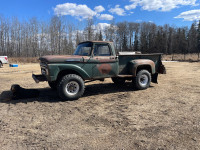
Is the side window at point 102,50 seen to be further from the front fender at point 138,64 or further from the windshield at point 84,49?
the front fender at point 138,64

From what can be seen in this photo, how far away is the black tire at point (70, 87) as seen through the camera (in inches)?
212

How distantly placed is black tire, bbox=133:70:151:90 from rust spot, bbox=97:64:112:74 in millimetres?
1449

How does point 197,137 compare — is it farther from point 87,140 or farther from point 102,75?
point 102,75

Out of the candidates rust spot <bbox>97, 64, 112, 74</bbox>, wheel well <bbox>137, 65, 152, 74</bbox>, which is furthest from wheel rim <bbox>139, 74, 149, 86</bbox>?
rust spot <bbox>97, 64, 112, 74</bbox>

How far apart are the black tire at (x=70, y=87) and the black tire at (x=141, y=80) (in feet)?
8.48

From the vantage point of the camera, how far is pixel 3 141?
304 centimetres

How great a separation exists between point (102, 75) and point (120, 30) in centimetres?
7047

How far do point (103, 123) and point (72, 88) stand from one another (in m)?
2.16

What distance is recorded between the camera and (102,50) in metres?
6.15

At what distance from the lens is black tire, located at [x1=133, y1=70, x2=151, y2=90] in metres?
6.95

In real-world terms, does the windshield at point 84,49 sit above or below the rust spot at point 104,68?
above

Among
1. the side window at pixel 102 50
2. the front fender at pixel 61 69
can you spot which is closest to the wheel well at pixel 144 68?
the side window at pixel 102 50

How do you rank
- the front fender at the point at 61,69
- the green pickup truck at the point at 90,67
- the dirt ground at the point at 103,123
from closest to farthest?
1. the dirt ground at the point at 103,123
2. the front fender at the point at 61,69
3. the green pickup truck at the point at 90,67

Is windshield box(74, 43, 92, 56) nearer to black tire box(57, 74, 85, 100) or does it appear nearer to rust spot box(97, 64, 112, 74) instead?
rust spot box(97, 64, 112, 74)
